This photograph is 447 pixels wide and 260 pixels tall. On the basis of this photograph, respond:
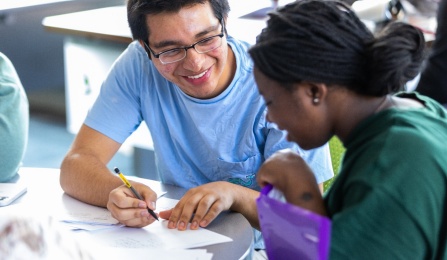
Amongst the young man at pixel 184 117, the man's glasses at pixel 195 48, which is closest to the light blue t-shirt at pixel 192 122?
the young man at pixel 184 117

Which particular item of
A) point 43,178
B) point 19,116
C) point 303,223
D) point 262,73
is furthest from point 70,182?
point 303,223

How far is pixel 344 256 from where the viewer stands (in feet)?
3.49

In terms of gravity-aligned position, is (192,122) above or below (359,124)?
below

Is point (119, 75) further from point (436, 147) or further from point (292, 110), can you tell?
point (436, 147)

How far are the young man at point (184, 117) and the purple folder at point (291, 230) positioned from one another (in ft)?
1.25

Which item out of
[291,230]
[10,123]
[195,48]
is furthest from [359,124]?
[10,123]

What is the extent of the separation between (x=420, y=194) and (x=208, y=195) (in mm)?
644

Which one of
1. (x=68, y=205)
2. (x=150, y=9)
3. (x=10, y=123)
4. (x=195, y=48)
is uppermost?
(x=150, y=9)

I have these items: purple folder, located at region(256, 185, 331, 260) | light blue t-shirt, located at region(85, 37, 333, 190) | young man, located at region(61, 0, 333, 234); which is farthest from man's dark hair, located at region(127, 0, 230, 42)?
purple folder, located at region(256, 185, 331, 260)

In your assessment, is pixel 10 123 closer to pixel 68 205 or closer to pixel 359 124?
pixel 68 205

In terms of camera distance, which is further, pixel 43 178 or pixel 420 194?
pixel 43 178

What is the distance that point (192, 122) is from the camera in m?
1.90

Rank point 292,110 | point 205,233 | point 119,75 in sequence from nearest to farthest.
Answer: point 292,110, point 205,233, point 119,75

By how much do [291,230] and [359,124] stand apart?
22 centimetres
